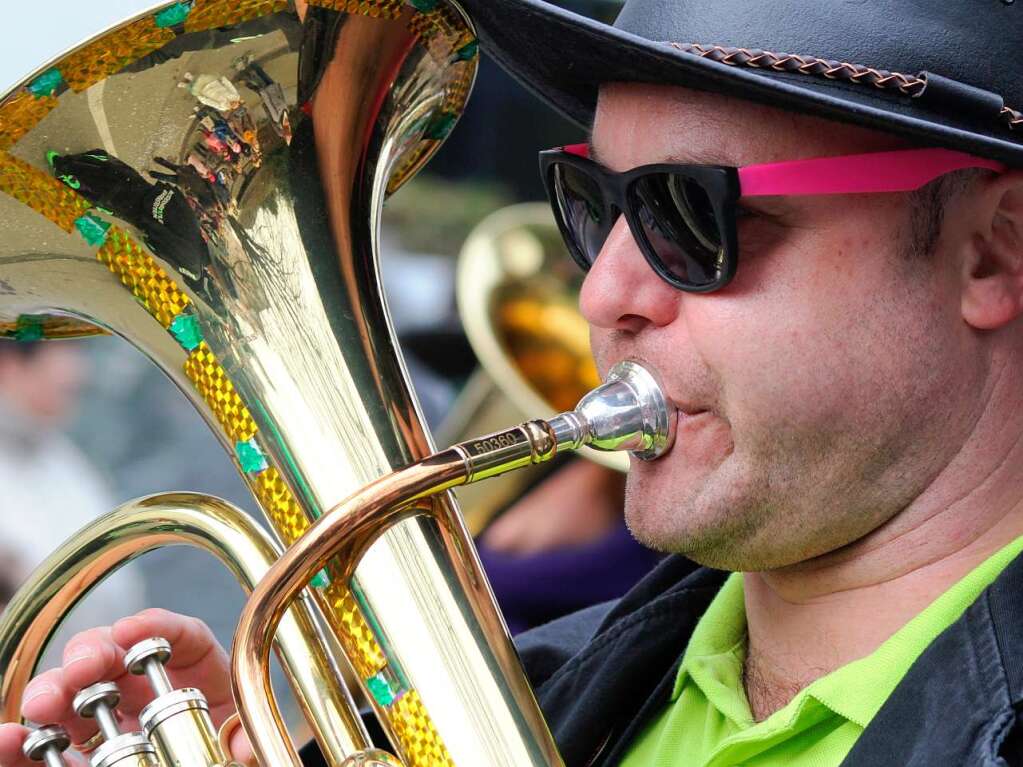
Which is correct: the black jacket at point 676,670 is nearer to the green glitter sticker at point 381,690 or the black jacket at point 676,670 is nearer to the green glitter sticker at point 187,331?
the green glitter sticker at point 381,690

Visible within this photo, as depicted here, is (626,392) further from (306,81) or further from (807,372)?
(306,81)

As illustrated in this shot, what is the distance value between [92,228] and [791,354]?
0.78m

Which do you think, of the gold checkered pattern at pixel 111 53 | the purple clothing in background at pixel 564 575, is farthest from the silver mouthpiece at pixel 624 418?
the purple clothing in background at pixel 564 575

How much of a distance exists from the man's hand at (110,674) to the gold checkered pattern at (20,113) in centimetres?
62

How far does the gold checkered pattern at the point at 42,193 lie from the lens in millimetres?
1591

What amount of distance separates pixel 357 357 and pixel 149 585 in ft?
8.58

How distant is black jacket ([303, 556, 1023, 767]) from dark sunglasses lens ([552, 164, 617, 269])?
1.66 ft

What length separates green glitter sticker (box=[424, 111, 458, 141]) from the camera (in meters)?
1.82

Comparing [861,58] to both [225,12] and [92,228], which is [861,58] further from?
[92,228]

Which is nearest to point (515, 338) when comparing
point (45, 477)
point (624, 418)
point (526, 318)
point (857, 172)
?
point (526, 318)

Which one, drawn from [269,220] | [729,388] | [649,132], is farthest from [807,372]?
[269,220]

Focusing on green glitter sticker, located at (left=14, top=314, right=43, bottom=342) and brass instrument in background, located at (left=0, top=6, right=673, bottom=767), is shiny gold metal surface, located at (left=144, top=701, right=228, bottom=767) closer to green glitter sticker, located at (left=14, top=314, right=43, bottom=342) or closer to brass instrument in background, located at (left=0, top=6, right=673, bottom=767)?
brass instrument in background, located at (left=0, top=6, right=673, bottom=767)

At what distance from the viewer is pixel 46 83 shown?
151 centimetres

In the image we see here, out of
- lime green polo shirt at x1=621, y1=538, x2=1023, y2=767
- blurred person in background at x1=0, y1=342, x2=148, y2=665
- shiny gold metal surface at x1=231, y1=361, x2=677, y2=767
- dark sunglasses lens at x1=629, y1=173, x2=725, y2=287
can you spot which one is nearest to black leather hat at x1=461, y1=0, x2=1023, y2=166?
dark sunglasses lens at x1=629, y1=173, x2=725, y2=287
